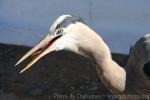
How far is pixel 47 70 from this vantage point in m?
4.69

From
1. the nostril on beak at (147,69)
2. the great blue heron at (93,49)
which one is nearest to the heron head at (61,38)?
the great blue heron at (93,49)

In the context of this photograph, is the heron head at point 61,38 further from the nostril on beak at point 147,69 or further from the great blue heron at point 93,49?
the nostril on beak at point 147,69

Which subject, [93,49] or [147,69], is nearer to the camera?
[93,49]

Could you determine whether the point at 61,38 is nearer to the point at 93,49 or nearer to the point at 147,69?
the point at 93,49

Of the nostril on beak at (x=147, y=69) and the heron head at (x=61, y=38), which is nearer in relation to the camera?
the heron head at (x=61, y=38)

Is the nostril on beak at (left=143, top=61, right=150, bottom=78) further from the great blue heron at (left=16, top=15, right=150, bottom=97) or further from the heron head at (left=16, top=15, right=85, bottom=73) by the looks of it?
the heron head at (left=16, top=15, right=85, bottom=73)

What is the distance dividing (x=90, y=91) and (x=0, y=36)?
847 millimetres

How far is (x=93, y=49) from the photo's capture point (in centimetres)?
302

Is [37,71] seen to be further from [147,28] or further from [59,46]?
[59,46]

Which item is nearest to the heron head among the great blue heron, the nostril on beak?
the great blue heron

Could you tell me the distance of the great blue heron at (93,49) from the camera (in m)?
2.94

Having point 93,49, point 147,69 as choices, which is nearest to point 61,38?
point 93,49

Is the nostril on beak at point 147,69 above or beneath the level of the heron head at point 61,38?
beneath

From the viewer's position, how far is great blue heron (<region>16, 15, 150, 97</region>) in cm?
294
